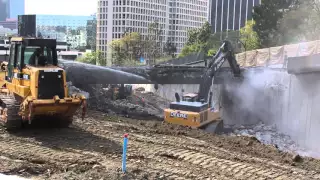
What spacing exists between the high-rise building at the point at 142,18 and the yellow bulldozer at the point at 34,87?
131902 mm

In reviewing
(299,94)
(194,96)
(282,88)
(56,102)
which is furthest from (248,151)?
(282,88)

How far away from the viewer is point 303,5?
4900cm

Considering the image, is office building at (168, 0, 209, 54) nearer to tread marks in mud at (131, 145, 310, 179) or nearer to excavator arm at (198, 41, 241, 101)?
excavator arm at (198, 41, 241, 101)

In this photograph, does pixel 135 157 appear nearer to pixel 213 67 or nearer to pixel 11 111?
pixel 11 111

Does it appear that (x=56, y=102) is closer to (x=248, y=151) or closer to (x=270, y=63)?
(x=248, y=151)

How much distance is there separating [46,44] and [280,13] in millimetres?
44022

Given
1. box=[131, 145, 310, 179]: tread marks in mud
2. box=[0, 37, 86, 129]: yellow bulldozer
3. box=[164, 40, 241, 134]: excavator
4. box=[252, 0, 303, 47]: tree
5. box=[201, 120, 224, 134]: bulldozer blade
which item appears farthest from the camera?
box=[252, 0, 303, 47]: tree

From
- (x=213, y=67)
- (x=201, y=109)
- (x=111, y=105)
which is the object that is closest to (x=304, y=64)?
(x=213, y=67)

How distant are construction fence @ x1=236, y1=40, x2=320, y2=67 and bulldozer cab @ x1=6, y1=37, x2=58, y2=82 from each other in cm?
1813

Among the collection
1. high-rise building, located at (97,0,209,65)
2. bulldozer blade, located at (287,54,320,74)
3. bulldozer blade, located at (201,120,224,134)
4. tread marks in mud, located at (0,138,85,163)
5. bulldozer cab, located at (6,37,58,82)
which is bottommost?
bulldozer blade, located at (201,120,224,134)

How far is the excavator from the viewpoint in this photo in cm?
1936

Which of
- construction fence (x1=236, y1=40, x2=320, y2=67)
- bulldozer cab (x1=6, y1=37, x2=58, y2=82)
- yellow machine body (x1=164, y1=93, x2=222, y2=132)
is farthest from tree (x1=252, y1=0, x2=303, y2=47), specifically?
bulldozer cab (x1=6, y1=37, x2=58, y2=82)

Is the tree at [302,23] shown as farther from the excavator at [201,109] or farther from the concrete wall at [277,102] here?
the excavator at [201,109]

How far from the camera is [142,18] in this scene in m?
163
